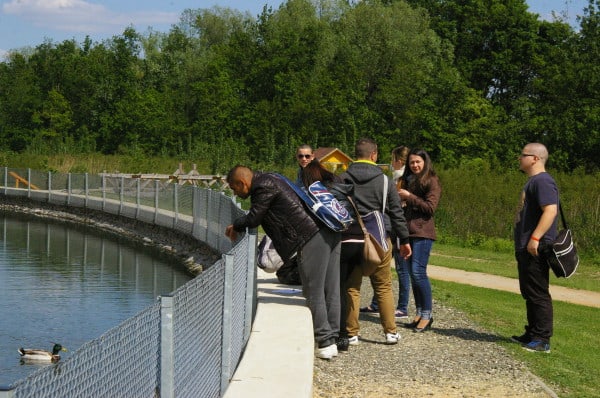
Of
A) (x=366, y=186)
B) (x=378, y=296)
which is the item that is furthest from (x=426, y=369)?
(x=366, y=186)

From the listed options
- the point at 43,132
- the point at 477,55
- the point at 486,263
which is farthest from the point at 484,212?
the point at 43,132

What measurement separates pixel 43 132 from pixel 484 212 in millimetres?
58055

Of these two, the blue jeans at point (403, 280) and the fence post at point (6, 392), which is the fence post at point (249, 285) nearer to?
the blue jeans at point (403, 280)

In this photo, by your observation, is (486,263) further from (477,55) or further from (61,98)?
(61,98)

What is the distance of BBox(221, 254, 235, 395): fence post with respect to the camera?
7.22 metres

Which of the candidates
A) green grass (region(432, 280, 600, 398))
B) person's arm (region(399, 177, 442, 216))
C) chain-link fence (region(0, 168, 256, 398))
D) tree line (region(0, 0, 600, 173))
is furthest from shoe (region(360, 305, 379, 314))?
tree line (region(0, 0, 600, 173))

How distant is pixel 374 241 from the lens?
31.4 ft

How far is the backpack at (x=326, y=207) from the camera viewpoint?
8.76m

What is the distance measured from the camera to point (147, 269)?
28406 millimetres

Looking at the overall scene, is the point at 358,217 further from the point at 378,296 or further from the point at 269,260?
the point at 269,260

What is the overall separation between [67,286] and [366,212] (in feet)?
54.3

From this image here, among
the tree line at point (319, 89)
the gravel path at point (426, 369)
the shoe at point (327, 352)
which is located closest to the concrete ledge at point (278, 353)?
the shoe at point (327, 352)

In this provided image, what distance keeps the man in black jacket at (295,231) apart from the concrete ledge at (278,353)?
281 mm

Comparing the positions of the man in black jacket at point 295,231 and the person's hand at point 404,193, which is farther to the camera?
the person's hand at point 404,193
